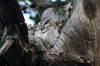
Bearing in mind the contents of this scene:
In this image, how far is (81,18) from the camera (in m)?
2.55

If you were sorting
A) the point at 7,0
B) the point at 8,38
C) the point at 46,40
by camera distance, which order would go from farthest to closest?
the point at 46,40 → the point at 8,38 → the point at 7,0

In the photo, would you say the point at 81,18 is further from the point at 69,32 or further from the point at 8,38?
the point at 8,38

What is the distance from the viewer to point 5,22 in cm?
190

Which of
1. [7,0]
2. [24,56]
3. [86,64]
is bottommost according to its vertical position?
[86,64]

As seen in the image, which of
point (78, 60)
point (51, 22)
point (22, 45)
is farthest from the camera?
point (51, 22)

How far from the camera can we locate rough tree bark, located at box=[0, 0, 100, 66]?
1.92 m

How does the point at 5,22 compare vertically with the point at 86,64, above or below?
above

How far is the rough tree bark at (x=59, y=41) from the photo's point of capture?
1924 mm

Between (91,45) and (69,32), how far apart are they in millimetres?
198

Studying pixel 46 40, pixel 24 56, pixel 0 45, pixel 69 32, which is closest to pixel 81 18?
pixel 69 32

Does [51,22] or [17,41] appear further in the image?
[51,22]

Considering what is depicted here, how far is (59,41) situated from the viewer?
2480 mm

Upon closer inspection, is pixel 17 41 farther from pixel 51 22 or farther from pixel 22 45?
pixel 51 22

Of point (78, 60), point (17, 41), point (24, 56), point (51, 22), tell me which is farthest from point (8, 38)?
point (51, 22)
